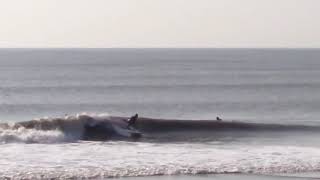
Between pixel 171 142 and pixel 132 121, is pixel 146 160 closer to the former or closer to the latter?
pixel 171 142

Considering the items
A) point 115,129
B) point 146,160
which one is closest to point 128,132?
point 115,129

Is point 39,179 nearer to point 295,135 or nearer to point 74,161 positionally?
point 74,161

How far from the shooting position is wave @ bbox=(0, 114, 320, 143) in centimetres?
3384

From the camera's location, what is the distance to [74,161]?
25094 millimetres

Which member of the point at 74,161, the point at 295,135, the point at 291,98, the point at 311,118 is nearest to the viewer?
the point at 74,161

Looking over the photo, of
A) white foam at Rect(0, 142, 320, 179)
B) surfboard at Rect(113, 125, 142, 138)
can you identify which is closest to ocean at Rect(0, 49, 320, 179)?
white foam at Rect(0, 142, 320, 179)

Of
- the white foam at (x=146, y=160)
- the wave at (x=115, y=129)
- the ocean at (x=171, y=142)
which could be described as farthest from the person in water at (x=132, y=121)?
the white foam at (x=146, y=160)

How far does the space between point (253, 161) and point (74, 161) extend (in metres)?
5.42

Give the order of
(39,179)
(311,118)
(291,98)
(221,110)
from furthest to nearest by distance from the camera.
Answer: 1. (291,98)
2. (221,110)
3. (311,118)
4. (39,179)

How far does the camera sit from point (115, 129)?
3725 centimetres

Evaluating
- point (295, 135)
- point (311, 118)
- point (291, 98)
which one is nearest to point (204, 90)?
point (291, 98)

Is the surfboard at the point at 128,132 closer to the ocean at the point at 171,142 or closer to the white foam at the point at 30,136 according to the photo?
the ocean at the point at 171,142

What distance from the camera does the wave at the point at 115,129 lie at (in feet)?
111

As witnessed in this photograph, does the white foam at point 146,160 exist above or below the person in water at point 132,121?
below
